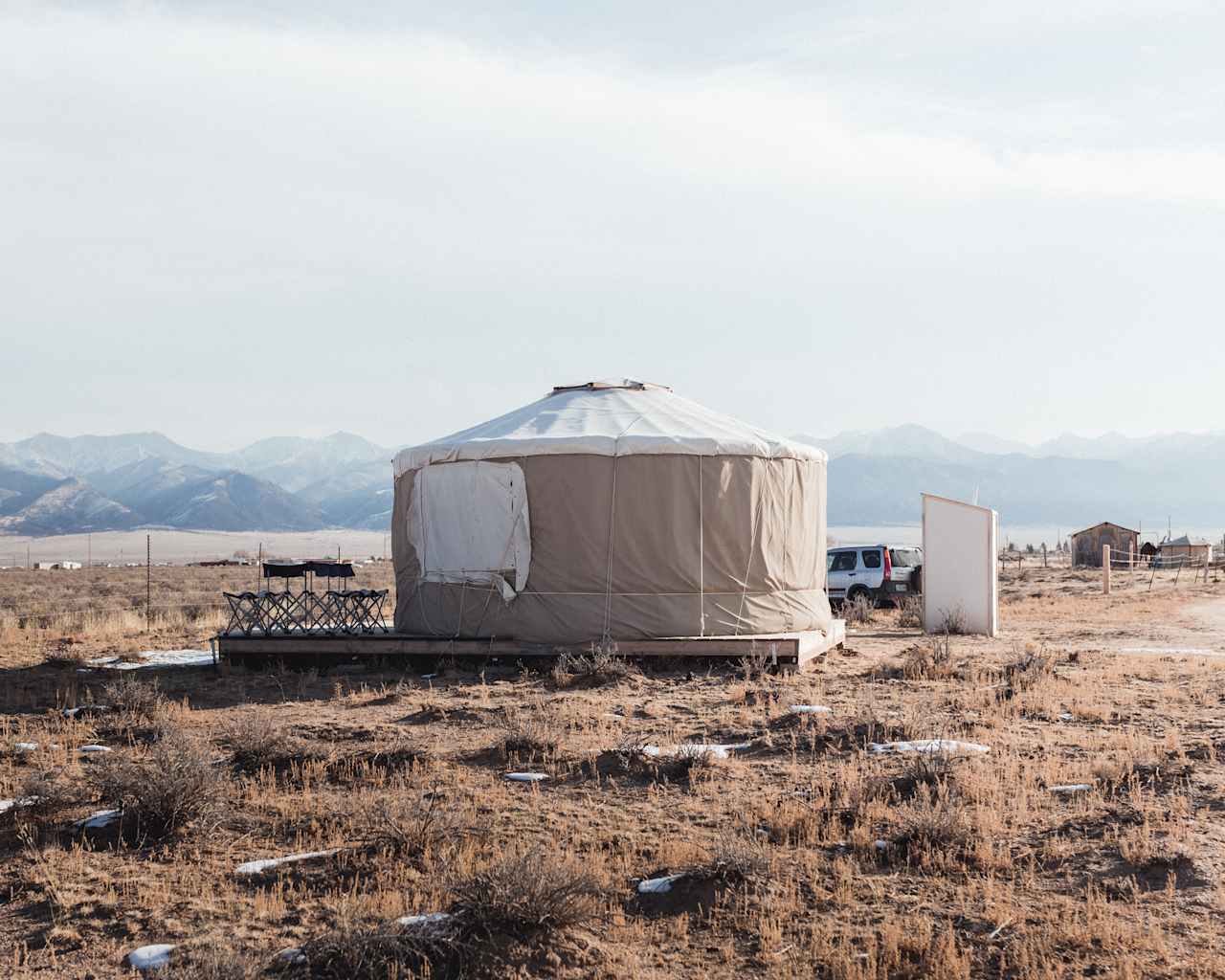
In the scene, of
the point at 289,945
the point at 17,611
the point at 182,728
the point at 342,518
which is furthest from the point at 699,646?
the point at 342,518

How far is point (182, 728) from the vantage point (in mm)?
8289

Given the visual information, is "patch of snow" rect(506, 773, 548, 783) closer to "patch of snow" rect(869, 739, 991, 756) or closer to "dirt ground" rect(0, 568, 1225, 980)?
"dirt ground" rect(0, 568, 1225, 980)

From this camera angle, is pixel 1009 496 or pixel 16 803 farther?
pixel 1009 496

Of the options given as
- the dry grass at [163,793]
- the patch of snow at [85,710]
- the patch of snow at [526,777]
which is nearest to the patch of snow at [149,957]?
the dry grass at [163,793]

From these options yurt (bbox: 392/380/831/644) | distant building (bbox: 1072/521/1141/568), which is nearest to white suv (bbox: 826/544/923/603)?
yurt (bbox: 392/380/831/644)

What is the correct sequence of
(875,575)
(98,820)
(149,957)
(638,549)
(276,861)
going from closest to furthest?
(149,957) < (276,861) < (98,820) < (638,549) < (875,575)

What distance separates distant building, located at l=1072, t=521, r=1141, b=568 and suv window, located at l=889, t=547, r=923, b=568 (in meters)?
20.3

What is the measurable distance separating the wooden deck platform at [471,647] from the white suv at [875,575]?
674 cm

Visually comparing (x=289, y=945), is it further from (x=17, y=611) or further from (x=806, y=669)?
(x=17, y=611)

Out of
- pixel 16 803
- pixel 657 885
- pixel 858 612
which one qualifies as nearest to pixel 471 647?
pixel 16 803

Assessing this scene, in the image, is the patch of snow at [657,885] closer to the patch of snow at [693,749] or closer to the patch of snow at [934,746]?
the patch of snow at [693,749]

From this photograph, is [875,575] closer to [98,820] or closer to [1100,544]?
[98,820]

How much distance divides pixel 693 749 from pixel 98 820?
315 cm

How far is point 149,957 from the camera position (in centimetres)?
432
